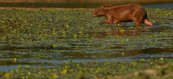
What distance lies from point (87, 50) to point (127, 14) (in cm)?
1057

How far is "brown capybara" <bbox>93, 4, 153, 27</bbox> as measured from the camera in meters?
29.0

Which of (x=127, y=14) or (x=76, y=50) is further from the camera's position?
(x=127, y=14)

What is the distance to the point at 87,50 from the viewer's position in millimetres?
19188

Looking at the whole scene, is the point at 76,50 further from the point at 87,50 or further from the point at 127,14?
the point at 127,14

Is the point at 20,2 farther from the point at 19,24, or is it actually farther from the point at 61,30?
the point at 61,30

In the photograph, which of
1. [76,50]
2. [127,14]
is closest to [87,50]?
[76,50]

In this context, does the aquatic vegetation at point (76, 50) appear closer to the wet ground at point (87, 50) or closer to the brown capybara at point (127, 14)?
the wet ground at point (87, 50)

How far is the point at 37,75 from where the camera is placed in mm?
13828

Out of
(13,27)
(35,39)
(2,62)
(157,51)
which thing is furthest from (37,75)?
(13,27)

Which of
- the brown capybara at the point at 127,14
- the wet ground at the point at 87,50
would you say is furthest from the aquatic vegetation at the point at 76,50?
the brown capybara at the point at 127,14

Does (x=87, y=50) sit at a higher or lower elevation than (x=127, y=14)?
higher

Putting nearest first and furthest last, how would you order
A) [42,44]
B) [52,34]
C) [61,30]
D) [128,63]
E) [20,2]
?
1. [128,63]
2. [42,44]
3. [52,34]
4. [61,30]
5. [20,2]

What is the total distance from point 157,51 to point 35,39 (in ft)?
17.3

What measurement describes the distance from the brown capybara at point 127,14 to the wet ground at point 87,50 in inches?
187
